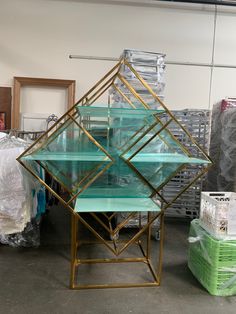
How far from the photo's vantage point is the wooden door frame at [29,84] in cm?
427

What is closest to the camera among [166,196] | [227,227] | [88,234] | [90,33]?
[227,227]

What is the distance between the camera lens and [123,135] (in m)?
2.39

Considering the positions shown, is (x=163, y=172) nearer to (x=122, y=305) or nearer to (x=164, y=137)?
(x=164, y=137)

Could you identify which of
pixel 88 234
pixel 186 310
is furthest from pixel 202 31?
pixel 186 310

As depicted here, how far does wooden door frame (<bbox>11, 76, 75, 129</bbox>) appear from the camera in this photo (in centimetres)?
427

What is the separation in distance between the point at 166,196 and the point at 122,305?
1.99 meters

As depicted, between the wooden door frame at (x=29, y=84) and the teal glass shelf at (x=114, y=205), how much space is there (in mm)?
2706

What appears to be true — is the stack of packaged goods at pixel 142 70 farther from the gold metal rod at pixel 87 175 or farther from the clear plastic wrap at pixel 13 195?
the clear plastic wrap at pixel 13 195

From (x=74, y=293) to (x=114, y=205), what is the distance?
63cm

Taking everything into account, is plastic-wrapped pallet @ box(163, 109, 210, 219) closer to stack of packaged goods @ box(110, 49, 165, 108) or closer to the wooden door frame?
stack of packaged goods @ box(110, 49, 165, 108)

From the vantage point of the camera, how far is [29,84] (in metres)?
4.34

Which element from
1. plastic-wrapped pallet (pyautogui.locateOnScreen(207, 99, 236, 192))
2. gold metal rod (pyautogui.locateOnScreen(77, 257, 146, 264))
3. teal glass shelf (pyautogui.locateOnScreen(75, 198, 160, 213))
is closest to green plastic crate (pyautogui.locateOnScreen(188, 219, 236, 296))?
teal glass shelf (pyautogui.locateOnScreen(75, 198, 160, 213))

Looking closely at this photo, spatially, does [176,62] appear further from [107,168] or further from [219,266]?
[219,266]

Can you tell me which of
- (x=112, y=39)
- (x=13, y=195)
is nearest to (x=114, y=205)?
(x=13, y=195)
